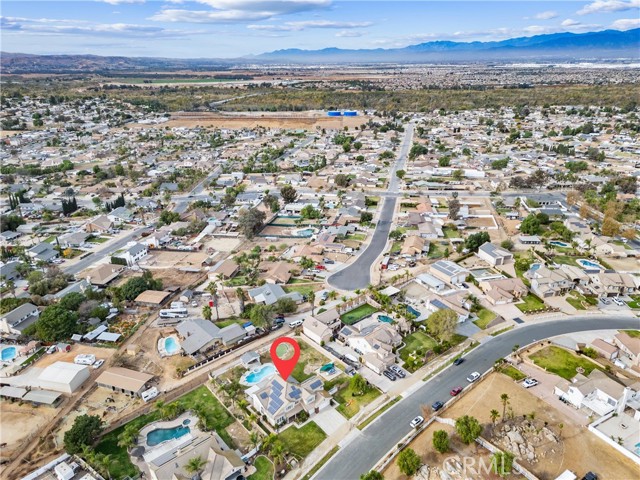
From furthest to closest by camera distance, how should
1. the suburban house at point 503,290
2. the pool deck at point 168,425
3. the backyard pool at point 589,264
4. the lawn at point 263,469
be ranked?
the backyard pool at point 589,264 < the suburban house at point 503,290 < the pool deck at point 168,425 < the lawn at point 263,469

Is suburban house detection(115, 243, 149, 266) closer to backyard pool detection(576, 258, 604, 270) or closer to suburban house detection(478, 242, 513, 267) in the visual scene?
suburban house detection(478, 242, 513, 267)

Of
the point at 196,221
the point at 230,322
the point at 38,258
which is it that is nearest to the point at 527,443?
the point at 230,322

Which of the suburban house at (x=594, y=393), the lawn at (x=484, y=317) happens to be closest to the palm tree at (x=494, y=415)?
the suburban house at (x=594, y=393)

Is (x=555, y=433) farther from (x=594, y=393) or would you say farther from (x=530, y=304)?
(x=530, y=304)

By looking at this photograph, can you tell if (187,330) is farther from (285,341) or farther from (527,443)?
(527,443)

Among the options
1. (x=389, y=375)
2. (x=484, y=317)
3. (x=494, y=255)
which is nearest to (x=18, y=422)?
(x=389, y=375)

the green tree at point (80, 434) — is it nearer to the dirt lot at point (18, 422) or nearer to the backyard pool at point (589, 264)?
the dirt lot at point (18, 422)

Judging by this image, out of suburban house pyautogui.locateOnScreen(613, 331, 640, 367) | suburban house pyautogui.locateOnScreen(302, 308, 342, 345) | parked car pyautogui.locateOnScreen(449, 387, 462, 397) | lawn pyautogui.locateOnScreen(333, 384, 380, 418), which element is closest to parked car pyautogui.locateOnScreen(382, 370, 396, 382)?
lawn pyautogui.locateOnScreen(333, 384, 380, 418)
